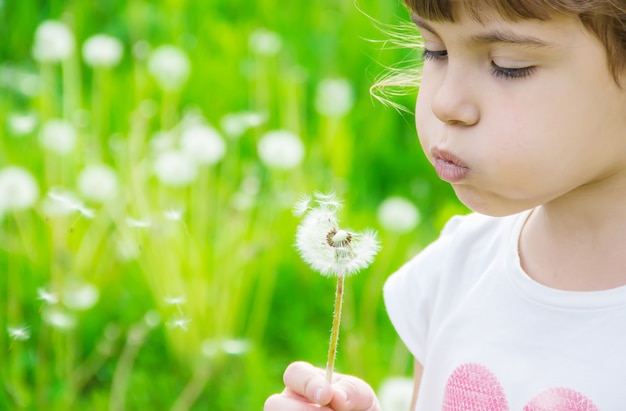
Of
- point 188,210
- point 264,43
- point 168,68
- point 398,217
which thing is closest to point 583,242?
point 398,217

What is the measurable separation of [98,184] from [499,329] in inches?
45.9

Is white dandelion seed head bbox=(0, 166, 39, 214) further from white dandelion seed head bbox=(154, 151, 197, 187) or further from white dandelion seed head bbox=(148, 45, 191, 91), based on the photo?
white dandelion seed head bbox=(148, 45, 191, 91)

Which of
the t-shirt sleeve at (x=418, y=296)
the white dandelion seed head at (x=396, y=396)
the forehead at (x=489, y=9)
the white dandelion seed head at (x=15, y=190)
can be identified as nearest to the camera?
the forehead at (x=489, y=9)

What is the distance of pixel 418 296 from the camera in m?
1.33

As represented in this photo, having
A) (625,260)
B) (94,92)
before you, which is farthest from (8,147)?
(625,260)

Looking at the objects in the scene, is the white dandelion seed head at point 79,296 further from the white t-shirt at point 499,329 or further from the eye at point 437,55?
the eye at point 437,55

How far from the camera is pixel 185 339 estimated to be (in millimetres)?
1982

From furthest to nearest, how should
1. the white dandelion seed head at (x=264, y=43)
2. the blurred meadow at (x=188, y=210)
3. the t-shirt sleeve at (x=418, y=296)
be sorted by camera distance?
1. the white dandelion seed head at (x=264, y=43)
2. the blurred meadow at (x=188, y=210)
3. the t-shirt sleeve at (x=418, y=296)

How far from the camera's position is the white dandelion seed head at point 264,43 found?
104 inches

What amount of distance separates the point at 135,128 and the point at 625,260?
4.57ft

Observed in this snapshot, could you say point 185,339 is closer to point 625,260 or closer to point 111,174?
point 111,174

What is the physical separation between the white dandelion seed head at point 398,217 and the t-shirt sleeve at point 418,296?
0.84m

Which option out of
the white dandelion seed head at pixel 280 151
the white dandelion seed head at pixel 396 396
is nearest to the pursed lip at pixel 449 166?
the white dandelion seed head at pixel 396 396

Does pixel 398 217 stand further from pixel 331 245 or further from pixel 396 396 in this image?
pixel 331 245
